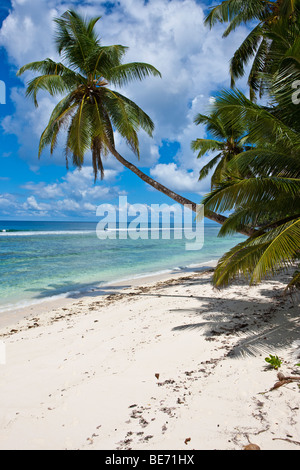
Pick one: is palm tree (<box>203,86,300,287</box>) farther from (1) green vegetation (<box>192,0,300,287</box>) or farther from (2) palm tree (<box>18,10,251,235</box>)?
(2) palm tree (<box>18,10,251,235</box>)

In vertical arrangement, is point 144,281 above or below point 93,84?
below

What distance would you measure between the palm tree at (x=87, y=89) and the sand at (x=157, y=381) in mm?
4485

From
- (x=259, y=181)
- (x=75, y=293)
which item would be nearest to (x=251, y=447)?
(x=259, y=181)

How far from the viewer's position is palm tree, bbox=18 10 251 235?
822 centimetres

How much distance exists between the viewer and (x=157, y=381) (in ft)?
10.3

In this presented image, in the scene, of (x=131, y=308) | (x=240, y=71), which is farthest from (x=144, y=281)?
(x=240, y=71)

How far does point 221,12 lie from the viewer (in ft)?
32.3

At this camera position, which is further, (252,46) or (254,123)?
(252,46)

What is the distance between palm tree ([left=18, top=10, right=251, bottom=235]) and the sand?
4485 millimetres

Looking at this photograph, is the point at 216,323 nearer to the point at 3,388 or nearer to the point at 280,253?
the point at 280,253

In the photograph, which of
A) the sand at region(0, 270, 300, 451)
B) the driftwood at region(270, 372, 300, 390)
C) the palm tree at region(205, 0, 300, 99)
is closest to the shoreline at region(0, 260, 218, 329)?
the sand at region(0, 270, 300, 451)

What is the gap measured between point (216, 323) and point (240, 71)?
34.2 ft

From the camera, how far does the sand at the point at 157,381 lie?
2.29 metres

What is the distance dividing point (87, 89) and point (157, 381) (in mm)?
8686
